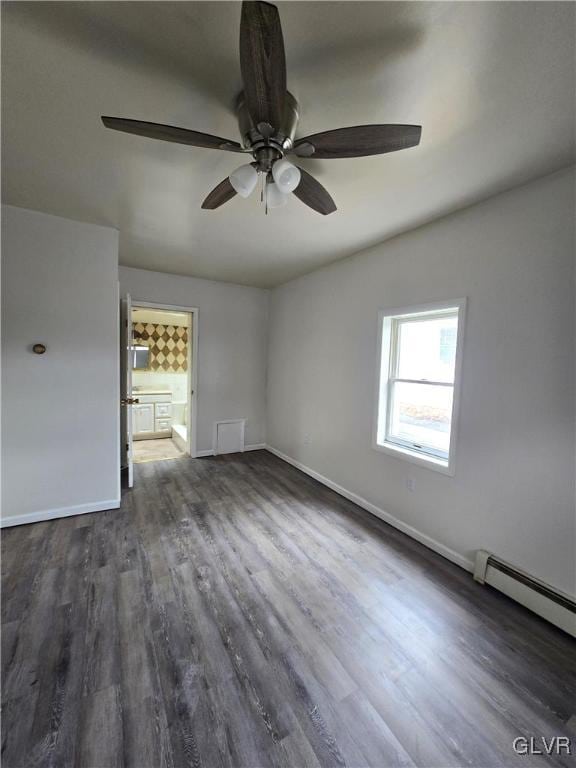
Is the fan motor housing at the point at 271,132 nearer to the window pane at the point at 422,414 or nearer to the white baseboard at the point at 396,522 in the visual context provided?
the window pane at the point at 422,414

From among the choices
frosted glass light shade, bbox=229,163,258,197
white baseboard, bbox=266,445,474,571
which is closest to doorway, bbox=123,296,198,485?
white baseboard, bbox=266,445,474,571

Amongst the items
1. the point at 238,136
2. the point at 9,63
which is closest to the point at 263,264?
the point at 238,136

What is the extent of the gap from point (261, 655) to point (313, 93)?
8.62 ft

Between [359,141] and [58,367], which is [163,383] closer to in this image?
[58,367]

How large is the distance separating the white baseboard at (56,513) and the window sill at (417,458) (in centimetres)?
264

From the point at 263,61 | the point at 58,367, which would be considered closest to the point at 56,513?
Answer: the point at 58,367

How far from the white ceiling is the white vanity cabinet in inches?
144

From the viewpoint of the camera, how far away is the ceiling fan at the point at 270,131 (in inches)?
36.1

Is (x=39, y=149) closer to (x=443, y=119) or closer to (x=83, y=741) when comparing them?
(x=443, y=119)

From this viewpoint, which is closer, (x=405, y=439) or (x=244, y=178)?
(x=244, y=178)

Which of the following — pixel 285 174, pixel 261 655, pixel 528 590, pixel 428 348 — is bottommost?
pixel 261 655

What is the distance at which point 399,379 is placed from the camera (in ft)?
9.43

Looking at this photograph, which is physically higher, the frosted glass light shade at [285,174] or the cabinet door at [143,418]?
the frosted glass light shade at [285,174]

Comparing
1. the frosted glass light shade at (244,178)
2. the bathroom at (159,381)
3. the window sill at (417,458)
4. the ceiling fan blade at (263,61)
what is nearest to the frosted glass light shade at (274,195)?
the frosted glass light shade at (244,178)
